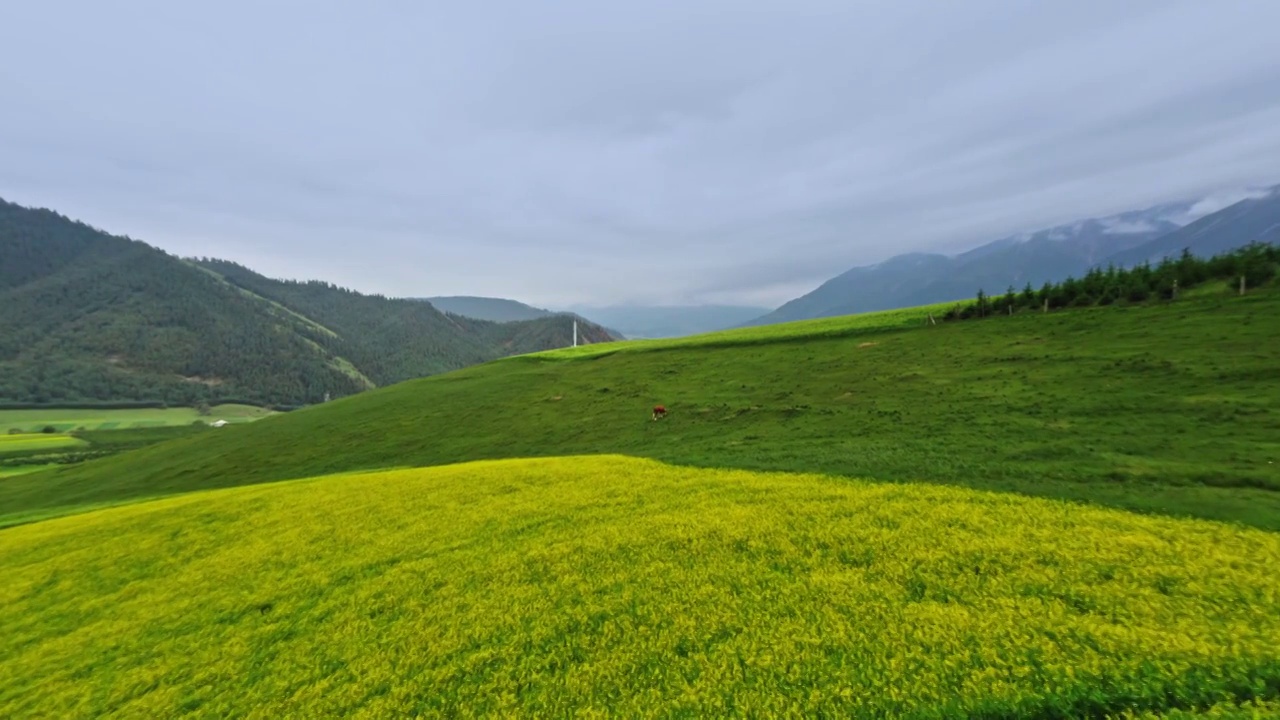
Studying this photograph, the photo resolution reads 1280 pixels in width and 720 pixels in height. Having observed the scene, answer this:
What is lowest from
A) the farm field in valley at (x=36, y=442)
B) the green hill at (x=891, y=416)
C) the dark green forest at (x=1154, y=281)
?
the farm field in valley at (x=36, y=442)

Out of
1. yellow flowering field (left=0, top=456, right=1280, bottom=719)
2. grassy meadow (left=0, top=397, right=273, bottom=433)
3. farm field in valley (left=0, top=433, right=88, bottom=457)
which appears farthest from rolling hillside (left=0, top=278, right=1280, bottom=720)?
grassy meadow (left=0, top=397, right=273, bottom=433)

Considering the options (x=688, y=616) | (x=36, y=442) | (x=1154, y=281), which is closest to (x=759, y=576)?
(x=688, y=616)

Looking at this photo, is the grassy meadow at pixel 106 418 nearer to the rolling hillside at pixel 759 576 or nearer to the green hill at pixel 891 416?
the green hill at pixel 891 416

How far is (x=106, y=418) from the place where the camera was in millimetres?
156375

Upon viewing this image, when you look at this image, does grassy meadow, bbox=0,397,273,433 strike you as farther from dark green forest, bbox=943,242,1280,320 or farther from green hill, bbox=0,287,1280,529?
dark green forest, bbox=943,242,1280,320

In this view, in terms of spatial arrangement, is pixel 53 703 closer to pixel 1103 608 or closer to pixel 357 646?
pixel 357 646

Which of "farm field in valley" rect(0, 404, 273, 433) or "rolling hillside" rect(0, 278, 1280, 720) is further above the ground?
"rolling hillside" rect(0, 278, 1280, 720)

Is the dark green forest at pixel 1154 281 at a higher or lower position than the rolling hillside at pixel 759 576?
higher

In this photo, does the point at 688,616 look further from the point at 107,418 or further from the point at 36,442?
the point at 107,418

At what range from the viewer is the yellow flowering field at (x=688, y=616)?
6.15 meters

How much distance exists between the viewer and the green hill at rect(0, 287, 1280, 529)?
48.9 ft

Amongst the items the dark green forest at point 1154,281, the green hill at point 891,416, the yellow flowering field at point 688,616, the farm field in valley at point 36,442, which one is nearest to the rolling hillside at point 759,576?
the yellow flowering field at point 688,616

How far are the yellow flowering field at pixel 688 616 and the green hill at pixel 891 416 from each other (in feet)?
14.0

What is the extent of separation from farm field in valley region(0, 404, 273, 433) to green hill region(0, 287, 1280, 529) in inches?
5151
